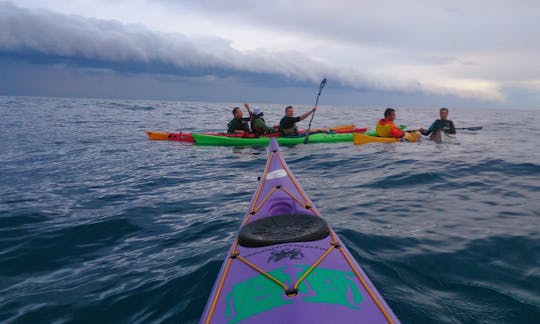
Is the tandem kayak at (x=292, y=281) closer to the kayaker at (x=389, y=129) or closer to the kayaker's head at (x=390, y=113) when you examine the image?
the kayaker's head at (x=390, y=113)

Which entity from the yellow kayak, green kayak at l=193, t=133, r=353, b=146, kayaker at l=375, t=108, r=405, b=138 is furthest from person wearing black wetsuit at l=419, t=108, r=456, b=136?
green kayak at l=193, t=133, r=353, b=146

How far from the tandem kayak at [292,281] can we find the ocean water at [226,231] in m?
0.74

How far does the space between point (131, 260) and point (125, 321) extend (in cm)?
134

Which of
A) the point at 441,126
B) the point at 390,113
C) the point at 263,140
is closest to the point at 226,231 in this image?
the point at 263,140

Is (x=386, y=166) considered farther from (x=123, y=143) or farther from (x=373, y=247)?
(x=123, y=143)

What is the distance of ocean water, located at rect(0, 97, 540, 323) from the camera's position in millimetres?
3371

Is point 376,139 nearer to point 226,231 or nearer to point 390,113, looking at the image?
point 390,113

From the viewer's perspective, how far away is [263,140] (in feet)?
45.5

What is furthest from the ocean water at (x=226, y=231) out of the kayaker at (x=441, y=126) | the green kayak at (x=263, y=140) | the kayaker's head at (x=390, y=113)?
the green kayak at (x=263, y=140)

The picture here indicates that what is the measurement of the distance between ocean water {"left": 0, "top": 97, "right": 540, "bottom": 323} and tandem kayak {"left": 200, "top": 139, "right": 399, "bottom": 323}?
736mm

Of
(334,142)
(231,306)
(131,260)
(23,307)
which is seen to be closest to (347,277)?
(231,306)

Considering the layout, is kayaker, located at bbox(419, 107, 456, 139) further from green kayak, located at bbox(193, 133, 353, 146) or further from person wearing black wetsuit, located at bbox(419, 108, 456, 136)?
green kayak, located at bbox(193, 133, 353, 146)

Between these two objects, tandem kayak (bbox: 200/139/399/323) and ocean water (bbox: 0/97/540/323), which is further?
ocean water (bbox: 0/97/540/323)

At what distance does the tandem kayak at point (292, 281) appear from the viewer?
7.43ft
